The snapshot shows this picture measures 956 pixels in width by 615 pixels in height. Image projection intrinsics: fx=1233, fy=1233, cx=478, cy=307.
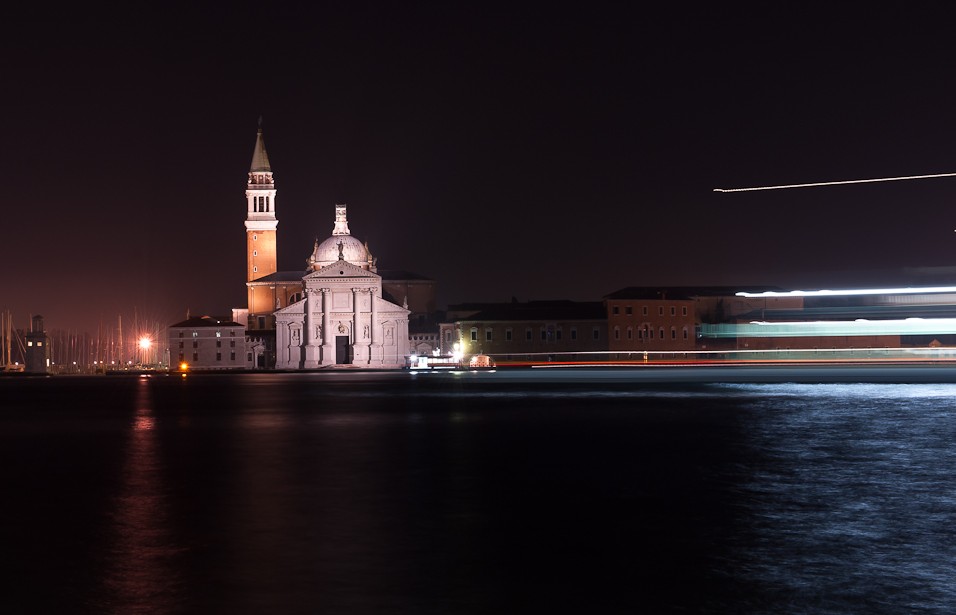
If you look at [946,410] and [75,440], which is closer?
[75,440]

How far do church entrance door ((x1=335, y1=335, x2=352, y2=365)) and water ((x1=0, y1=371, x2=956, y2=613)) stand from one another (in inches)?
3140

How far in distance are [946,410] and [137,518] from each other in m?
20.2

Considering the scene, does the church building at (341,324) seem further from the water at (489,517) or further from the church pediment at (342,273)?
the water at (489,517)

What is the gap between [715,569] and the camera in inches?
382

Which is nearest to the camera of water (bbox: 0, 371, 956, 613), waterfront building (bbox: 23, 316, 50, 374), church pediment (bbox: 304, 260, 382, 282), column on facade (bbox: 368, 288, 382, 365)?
water (bbox: 0, 371, 956, 613)

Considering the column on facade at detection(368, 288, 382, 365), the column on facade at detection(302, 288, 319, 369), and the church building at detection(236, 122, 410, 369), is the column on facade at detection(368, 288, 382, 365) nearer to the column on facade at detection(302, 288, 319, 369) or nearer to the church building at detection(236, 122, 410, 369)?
the church building at detection(236, 122, 410, 369)

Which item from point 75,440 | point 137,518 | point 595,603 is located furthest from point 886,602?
point 75,440

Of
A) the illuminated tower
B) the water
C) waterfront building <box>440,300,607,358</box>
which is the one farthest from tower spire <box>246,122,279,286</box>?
the water

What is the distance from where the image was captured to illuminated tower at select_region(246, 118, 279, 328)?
119 meters

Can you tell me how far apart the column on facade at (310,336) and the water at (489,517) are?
7823 centimetres

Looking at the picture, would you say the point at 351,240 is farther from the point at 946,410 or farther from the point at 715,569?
the point at 715,569

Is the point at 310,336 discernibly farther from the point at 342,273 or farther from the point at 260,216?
the point at 260,216

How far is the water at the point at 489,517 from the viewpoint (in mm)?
8984

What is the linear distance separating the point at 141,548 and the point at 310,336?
9405cm
